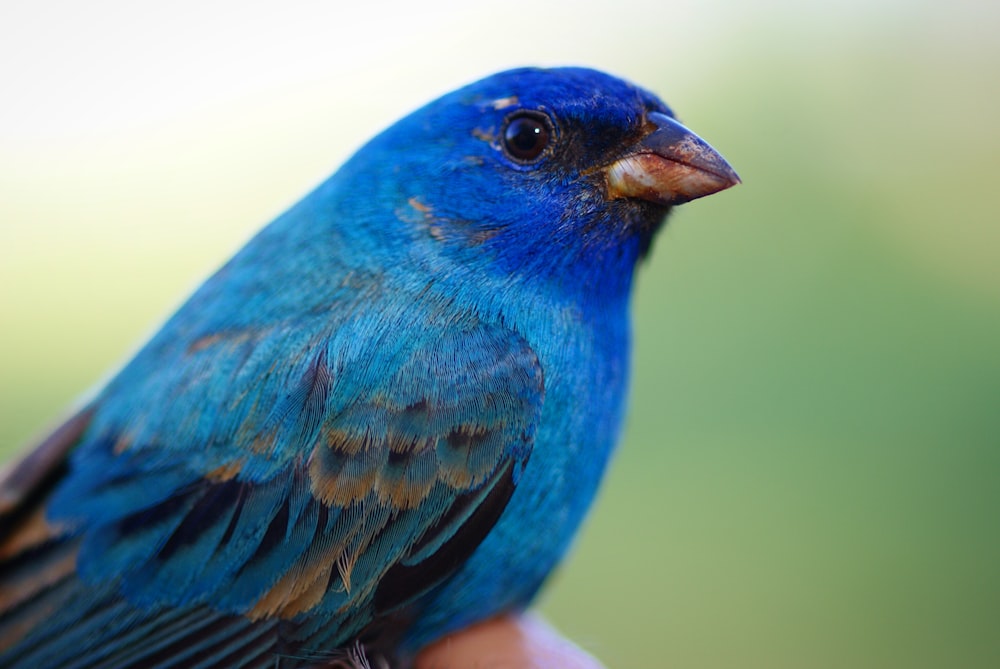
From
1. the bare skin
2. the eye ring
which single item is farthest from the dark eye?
the bare skin

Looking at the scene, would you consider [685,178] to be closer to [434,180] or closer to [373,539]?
[434,180]

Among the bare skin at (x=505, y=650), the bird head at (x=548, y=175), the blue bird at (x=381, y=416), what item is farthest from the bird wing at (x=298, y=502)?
the bare skin at (x=505, y=650)

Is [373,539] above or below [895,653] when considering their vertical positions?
above

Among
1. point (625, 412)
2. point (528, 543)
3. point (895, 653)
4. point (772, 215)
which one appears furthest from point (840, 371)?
point (528, 543)

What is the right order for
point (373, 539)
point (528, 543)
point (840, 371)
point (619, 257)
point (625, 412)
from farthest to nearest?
point (840, 371) → point (625, 412) → point (619, 257) → point (528, 543) → point (373, 539)

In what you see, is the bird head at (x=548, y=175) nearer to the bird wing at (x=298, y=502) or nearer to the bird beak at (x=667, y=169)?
the bird beak at (x=667, y=169)

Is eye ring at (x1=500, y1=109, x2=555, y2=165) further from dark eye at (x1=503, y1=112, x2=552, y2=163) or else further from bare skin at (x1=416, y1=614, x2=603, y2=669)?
bare skin at (x1=416, y1=614, x2=603, y2=669)

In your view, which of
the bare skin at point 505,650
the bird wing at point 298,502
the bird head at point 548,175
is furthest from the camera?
the bare skin at point 505,650
